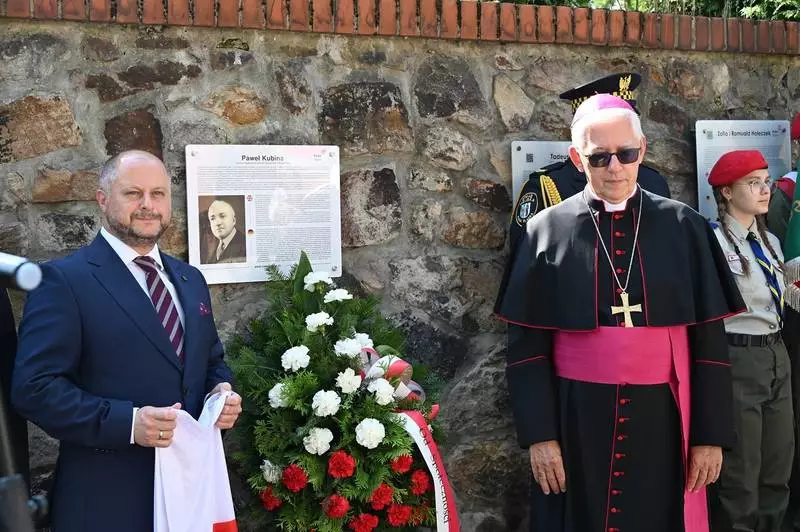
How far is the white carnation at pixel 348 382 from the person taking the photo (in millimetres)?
3215

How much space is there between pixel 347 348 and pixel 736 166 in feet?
6.85

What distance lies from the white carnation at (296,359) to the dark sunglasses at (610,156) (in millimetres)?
1237

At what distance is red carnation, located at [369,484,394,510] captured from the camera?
10.3ft

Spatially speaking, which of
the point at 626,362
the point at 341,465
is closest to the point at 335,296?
the point at 341,465

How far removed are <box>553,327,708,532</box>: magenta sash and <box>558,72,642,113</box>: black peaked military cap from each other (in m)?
1.20

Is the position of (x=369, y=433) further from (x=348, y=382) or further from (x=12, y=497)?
(x=12, y=497)

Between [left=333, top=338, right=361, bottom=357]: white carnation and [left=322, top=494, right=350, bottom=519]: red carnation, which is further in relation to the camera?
[left=333, top=338, right=361, bottom=357]: white carnation

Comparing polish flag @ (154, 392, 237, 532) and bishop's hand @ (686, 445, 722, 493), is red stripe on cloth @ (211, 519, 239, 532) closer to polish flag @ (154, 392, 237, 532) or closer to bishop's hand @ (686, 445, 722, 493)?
polish flag @ (154, 392, 237, 532)

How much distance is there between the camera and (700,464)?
321 cm

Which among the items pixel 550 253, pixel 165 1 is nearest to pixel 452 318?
pixel 550 253

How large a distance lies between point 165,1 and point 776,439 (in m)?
3.29

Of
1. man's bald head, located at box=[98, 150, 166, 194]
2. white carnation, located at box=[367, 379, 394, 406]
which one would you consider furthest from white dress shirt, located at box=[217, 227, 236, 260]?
white carnation, located at box=[367, 379, 394, 406]

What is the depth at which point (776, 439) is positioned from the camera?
4.12 metres

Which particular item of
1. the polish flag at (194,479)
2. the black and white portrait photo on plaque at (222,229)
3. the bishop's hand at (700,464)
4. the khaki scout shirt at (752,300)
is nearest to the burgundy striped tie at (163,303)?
the polish flag at (194,479)
